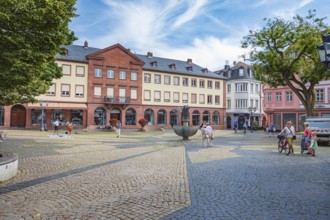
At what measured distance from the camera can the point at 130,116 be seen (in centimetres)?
4578

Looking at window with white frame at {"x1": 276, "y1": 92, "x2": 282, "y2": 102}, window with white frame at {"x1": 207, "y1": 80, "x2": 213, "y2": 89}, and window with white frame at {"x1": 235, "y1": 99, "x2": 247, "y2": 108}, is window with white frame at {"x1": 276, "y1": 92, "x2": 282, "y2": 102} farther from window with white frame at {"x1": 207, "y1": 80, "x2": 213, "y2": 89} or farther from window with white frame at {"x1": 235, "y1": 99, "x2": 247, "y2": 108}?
window with white frame at {"x1": 235, "y1": 99, "x2": 247, "y2": 108}

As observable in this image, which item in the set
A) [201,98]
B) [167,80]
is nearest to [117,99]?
[167,80]

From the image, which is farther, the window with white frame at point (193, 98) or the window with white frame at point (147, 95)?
the window with white frame at point (193, 98)

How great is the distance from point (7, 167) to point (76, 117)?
3532cm

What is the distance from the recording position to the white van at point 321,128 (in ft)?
63.4

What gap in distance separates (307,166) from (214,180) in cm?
476

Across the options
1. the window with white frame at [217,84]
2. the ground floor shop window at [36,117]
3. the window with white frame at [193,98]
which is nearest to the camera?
the ground floor shop window at [36,117]

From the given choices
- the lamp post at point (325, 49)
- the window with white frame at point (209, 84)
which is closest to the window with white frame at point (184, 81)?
the window with white frame at point (209, 84)

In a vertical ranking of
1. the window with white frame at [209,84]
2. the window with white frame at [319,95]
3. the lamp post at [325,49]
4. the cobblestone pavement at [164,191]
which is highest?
the window with white frame at [209,84]

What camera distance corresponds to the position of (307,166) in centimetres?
1049

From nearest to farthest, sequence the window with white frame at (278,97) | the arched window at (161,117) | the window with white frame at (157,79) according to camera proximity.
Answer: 1. the window with white frame at (278,97)
2. the window with white frame at (157,79)
3. the arched window at (161,117)

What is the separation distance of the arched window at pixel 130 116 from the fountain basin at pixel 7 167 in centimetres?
3704

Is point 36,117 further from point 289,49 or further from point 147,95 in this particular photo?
point 289,49

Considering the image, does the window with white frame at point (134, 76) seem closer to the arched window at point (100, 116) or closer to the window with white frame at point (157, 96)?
the window with white frame at point (157, 96)
